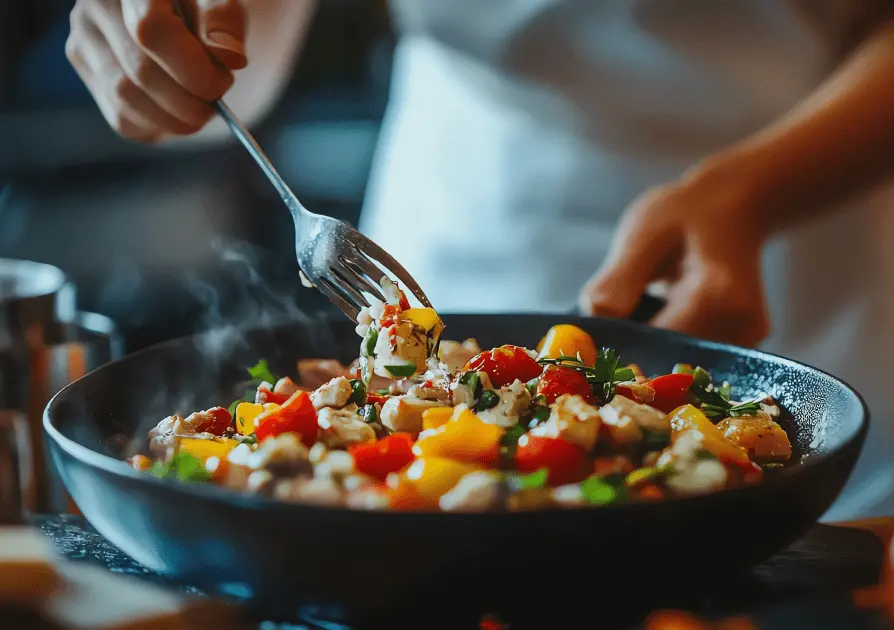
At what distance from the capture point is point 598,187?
208 centimetres

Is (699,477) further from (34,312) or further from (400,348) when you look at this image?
(34,312)

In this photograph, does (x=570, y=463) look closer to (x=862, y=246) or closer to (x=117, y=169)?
(x=862, y=246)

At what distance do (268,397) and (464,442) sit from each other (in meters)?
0.38

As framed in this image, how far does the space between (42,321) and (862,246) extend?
63.3 inches

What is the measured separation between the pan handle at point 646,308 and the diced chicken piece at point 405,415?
0.55 meters

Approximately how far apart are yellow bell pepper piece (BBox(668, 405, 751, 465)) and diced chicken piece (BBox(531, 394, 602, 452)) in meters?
0.11

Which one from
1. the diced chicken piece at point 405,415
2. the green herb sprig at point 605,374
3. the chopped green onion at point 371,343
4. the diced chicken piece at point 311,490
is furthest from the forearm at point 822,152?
the diced chicken piece at point 311,490

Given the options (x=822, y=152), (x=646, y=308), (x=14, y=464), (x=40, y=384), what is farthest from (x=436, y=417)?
(x=822, y=152)

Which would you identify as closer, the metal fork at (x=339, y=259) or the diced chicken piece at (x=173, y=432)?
A: the diced chicken piece at (x=173, y=432)

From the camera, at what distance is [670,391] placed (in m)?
1.21

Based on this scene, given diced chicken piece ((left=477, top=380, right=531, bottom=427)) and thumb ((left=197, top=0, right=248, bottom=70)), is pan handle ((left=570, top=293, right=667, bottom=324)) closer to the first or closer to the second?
diced chicken piece ((left=477, top=380, right=531, bottom=427))

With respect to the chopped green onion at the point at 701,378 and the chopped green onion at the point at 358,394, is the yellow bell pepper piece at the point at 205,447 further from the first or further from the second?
the chopped green onion at the point at 701,378

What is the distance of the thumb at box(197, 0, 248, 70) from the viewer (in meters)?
1.41

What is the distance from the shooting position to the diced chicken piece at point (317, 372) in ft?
4.64
